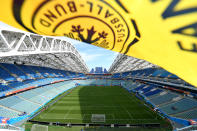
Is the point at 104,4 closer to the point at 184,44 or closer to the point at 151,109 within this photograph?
the point at 184,44

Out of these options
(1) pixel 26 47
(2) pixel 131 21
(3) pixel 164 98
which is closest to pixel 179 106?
(3) pixel 164 98

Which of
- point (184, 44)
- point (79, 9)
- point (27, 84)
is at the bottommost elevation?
point (27, 84)

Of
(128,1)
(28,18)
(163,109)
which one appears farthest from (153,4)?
(163,109)

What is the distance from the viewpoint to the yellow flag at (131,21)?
1420mm

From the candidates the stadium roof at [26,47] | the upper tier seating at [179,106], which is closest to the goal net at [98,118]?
the upper tier seating at [179,106]

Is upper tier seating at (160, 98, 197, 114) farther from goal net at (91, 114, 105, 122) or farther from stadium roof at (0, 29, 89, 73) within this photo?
stadium roof at (0, 29, 89, 73)

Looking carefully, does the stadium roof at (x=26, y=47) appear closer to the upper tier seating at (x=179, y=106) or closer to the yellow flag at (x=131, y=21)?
the yellow flag at (x=131, y=21)

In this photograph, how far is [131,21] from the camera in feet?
5.50

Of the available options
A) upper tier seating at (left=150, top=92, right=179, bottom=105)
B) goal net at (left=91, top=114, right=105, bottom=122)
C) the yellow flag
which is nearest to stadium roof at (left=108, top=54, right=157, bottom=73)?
upper tier seating at (left=150, top=92, right=179, bottom=105)

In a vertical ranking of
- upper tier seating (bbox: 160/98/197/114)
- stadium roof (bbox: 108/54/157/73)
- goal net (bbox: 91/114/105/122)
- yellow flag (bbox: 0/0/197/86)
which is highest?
stadium roof (bbox: 108/54/157/73)

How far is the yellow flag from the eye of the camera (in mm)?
1420

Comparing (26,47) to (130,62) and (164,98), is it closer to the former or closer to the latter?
(164,98)

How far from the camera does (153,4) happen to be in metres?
1.38

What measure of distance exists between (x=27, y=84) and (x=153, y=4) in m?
29.6
